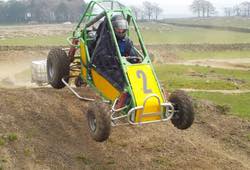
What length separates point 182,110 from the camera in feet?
26.8

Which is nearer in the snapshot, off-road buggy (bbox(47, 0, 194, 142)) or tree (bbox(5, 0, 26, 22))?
off-road buggy (bbox(47, 0, 194, 142))

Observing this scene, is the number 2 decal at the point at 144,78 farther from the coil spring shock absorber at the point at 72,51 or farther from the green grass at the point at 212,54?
the green grass at the point at 212,54

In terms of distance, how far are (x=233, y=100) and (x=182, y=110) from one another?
9.24 meters

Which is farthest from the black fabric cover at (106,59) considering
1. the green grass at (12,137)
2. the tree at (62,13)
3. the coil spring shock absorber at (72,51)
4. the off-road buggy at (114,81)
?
the tree at (62,13)

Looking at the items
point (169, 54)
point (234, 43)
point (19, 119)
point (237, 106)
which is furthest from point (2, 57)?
point (234, 43)

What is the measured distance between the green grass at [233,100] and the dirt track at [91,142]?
8.03 feet

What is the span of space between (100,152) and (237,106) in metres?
7.78

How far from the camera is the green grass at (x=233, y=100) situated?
14.1 m

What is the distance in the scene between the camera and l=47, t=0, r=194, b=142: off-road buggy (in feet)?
25.2

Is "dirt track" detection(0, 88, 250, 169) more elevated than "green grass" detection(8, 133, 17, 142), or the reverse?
"green grass" detection(8, 133, 17, 142)

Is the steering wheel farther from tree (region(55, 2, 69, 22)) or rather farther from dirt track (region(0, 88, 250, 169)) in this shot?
tree (region(55, 2, 69, 22))

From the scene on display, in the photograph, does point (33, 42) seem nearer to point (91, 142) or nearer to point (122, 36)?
point (91, 142)

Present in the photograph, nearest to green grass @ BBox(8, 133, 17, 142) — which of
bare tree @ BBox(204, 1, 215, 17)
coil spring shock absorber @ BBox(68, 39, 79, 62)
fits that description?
coil spring shock absorber @ BBox(68, 39, 79, 62)

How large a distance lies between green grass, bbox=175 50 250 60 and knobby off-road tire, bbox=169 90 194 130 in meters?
36.9
